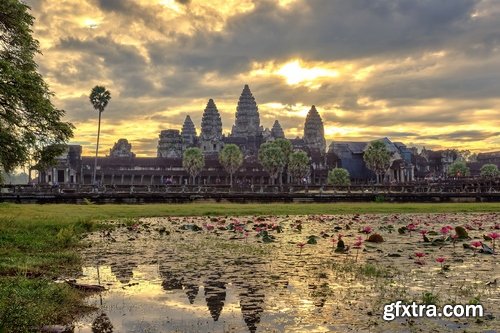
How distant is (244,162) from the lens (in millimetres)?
129875

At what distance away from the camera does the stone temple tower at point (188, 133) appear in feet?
555

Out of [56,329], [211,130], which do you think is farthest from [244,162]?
[56,329]

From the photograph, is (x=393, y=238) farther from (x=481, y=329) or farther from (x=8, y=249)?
(x=8, y=249)

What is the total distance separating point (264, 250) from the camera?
42.3 feet

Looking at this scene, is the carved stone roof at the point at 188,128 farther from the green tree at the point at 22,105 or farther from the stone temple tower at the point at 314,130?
the green tree at the point at 22,105

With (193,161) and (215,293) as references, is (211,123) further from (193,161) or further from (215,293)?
(215,293)

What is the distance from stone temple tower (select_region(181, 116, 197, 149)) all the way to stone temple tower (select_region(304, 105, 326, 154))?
4190 centimetres

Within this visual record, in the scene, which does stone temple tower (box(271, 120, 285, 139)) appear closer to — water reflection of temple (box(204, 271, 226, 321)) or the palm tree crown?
the palm tree crown

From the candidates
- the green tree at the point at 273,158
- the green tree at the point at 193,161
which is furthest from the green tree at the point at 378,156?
the green tree at the point at 193,161

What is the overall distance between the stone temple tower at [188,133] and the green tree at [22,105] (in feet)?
479

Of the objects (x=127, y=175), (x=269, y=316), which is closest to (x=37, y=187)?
(x=269, y=316)

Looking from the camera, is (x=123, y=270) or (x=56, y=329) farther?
(x=123, y=270)

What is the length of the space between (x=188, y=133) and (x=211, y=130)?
419 inches

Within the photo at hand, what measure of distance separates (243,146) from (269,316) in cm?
15676
